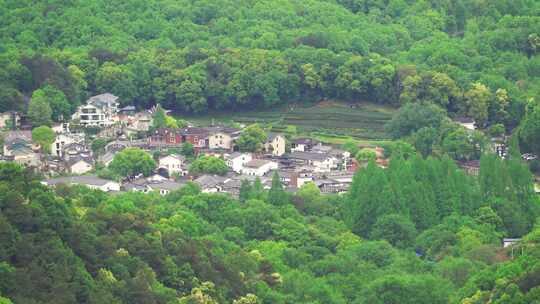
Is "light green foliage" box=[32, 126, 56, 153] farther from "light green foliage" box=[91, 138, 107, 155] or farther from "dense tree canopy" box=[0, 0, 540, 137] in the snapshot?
"dense tree canopy" box=[0, 0, 540, 137]

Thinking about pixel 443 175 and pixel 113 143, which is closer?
pixel 443 175

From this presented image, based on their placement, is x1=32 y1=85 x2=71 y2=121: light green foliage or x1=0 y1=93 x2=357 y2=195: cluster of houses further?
x1=32 y1=85 x2=71 y2=121: light green foliage

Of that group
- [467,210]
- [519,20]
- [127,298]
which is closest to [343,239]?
[467,210]

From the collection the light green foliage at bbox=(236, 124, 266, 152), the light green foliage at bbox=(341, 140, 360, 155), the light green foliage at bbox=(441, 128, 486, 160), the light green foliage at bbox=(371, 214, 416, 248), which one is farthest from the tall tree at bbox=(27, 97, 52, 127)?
the light green foliage at bbox=(371, 214, 416, 248)

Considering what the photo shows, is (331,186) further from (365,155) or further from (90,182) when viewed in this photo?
(90,182)

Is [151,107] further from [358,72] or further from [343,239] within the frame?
[343,239]

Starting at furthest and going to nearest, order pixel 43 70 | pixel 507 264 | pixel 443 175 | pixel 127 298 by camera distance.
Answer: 1. pixel 43 70
2. pixel 443 175
3. pixel 507 264
4. pixel 127 298

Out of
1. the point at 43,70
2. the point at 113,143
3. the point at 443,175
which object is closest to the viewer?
the point at 443,175
